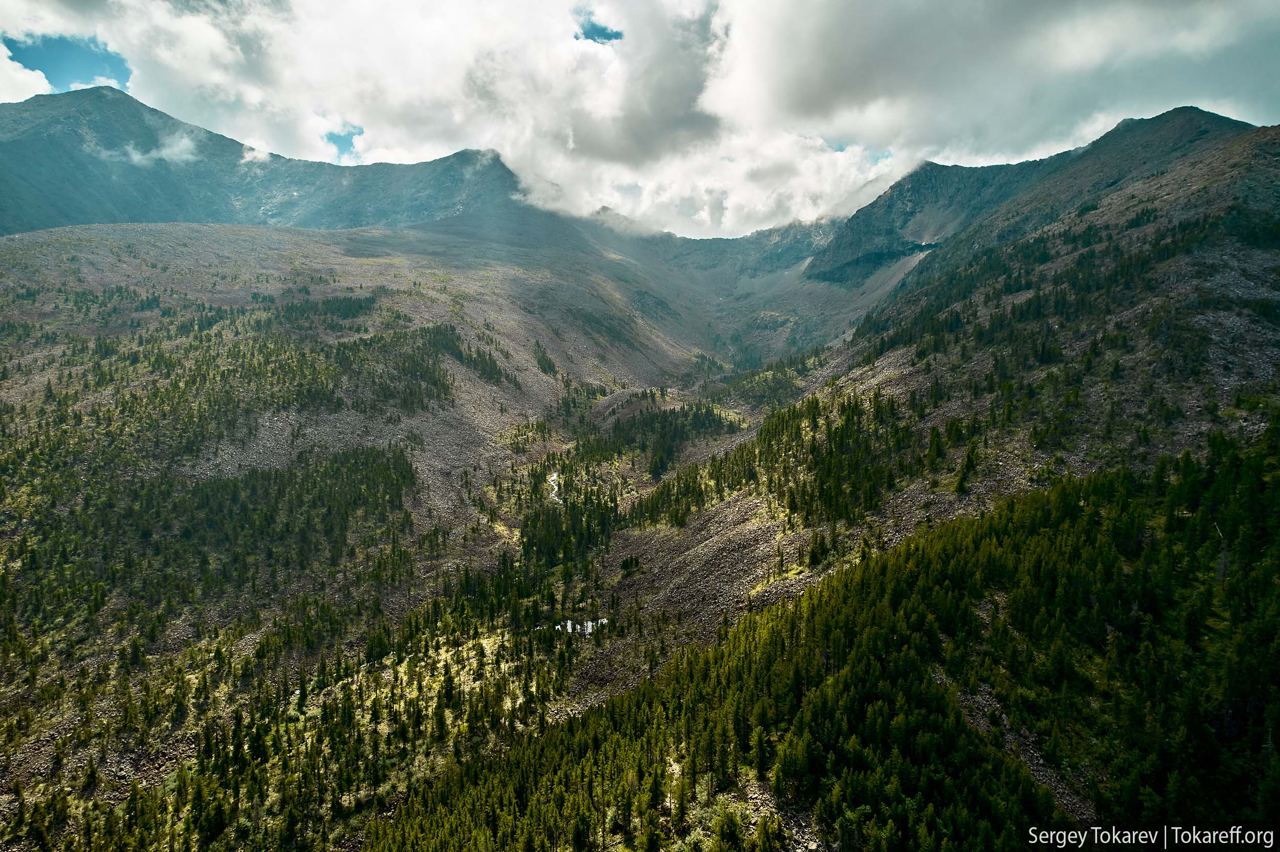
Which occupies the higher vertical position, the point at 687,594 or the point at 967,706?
the point at 967,706

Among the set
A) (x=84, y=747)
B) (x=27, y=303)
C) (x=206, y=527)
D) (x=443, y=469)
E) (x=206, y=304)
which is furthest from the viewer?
(x=206, y=304)

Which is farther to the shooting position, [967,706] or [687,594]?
[687,594]

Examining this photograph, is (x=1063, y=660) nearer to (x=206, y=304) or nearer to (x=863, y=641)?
(x=863, y=641)

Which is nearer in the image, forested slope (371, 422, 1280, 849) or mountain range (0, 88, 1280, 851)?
forested slope (371, 422, 1280, 849)

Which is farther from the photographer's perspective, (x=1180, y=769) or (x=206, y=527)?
(x=206, y=527)

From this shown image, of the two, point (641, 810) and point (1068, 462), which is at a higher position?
point (1068, 462)

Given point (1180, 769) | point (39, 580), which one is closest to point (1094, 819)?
point (1180, 769)

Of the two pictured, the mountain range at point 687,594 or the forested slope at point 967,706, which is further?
the mountain range at point 687,594

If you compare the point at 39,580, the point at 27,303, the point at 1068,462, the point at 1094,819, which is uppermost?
the point at 27,303
